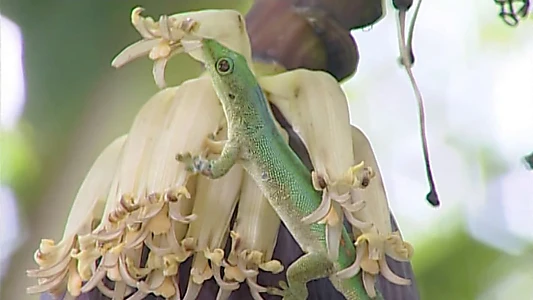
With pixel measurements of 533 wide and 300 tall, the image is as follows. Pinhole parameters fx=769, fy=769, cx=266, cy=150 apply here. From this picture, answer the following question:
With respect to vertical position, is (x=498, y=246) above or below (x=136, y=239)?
below

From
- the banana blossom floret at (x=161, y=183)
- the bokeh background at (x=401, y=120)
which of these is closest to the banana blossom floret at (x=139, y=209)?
the banana blossom floret at (x=161, y=183)

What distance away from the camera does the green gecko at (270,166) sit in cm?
38

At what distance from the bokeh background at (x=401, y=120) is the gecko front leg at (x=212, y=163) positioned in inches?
14.0

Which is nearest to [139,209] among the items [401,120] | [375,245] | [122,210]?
[122,210]

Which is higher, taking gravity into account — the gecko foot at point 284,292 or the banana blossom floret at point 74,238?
the banana blossom floret at point 74,238

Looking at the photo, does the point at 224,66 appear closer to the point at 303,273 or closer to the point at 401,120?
the point at 303,273

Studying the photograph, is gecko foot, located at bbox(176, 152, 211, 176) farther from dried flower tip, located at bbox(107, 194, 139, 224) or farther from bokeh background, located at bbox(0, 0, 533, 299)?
bokeh background, located at bbox(0, 0, 533, 299)

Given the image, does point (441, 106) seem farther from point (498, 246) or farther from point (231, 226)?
point (231, 226)

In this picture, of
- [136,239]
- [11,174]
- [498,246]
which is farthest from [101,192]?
[498,246]

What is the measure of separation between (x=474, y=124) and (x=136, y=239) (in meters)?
0.54

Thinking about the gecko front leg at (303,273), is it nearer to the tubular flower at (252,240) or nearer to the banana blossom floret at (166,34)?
the tubular flower at (252,240)

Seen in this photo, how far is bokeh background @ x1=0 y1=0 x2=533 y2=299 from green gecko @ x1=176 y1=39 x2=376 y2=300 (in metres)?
0.34

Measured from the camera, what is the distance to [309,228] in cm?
39

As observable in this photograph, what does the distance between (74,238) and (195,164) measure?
8 cm
